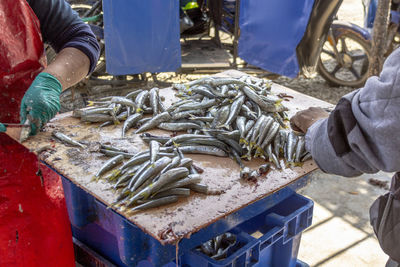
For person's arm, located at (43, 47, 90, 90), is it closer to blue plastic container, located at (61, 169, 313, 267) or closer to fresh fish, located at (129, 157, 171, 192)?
blue plastic container, located at (61, 169, 313, 267)

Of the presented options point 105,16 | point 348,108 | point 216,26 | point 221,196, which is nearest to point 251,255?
point 221,196

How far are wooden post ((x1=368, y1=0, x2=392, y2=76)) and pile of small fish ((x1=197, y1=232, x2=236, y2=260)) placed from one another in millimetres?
4423

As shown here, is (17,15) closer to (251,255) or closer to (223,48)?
(251,255)

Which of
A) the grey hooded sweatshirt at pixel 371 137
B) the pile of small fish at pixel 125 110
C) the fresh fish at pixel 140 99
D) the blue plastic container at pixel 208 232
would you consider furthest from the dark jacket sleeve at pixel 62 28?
the grey hooded sweatshirt at pixel 371 137

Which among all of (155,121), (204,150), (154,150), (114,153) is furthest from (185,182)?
(155,121)

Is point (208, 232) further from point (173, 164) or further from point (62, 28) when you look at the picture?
point (62, 28)

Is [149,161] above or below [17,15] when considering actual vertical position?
below

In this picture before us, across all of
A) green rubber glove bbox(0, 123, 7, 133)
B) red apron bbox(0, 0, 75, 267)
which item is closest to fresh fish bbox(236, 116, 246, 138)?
red apron bbox(0, 0, 75, 267)

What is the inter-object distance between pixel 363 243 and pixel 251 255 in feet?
8.14

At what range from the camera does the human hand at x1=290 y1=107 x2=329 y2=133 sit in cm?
288

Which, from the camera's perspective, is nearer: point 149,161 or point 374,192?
point 149,161

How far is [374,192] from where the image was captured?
548 centimetres

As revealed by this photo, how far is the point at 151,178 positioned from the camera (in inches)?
96.4

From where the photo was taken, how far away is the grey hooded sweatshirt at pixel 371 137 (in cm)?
154
